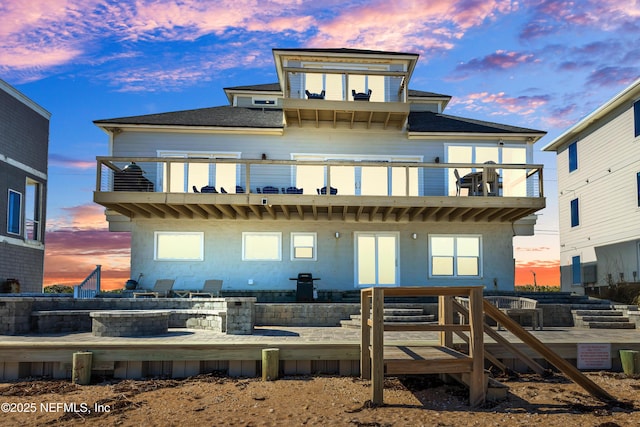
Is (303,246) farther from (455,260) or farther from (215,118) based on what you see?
(215,118)

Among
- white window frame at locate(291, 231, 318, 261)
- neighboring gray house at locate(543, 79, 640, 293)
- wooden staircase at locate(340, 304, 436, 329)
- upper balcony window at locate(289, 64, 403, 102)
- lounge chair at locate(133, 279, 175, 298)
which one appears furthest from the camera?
neighboring gray house at locate(543, 79, 640, 293)

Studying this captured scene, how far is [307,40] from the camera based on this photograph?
805 inches

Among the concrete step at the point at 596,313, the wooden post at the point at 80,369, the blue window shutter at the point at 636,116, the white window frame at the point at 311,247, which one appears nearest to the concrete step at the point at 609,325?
the concrete step at the point at 596,313

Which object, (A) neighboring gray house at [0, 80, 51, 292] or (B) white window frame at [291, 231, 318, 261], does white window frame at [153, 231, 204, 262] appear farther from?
(A) neighboring gray house at [0, 80, 51, 292]

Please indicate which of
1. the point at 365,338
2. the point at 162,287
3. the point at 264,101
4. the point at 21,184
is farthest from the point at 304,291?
the point at 21,184

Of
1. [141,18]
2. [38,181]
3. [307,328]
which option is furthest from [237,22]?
[38,181]

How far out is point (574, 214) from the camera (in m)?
25.4

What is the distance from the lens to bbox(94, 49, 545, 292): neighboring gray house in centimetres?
1708

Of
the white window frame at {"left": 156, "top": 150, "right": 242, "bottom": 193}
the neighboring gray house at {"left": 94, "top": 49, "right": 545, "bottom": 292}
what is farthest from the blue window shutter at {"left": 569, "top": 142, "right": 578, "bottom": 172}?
the white window frame at {"left": 156, "top": 150, "right": 242, "bottom": 193}

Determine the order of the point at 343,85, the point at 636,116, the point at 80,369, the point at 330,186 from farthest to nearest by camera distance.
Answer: the point at 636,116 < the point at 343,85 < the point at 330,186 < the point at 80,369

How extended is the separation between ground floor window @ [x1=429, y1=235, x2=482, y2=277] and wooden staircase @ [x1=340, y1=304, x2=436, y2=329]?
14.5 feet

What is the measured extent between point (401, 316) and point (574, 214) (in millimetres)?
16189

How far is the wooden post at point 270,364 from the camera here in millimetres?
8398

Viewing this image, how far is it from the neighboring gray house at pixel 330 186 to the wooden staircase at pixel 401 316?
12.7ft
